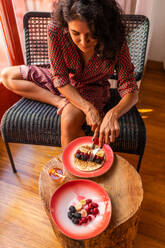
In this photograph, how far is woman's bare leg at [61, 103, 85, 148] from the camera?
1.11 metres

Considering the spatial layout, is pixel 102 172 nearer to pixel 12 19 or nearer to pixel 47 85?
pixel 47 85

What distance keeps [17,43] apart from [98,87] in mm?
1053

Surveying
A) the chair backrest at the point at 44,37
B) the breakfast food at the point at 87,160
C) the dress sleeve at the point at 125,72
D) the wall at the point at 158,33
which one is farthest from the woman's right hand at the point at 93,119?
the wall at the point at 158,33

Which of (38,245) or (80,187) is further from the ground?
(80,187)

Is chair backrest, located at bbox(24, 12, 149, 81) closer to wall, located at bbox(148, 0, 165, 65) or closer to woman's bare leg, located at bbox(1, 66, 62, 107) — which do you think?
woman's bare leg, located at bbox(1, 66, 62, 107)

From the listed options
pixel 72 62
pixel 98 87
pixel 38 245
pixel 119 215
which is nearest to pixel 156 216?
pixel 119 215

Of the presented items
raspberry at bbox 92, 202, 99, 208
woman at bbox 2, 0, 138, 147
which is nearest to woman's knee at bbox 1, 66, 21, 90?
woman at bbox 2, 0, 138, 147

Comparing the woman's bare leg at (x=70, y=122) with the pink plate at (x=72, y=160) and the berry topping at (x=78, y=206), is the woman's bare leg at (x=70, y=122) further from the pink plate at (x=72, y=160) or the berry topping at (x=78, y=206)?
the berry topping at (x=78, y=206)

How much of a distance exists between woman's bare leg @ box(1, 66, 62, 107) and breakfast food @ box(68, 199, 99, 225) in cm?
69

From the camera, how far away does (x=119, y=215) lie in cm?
75

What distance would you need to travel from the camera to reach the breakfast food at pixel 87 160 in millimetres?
916

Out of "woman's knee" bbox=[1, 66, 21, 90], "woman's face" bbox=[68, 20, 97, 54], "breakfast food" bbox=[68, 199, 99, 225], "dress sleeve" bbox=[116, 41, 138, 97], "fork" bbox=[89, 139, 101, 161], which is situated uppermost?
"woman's face" bbox=[68, 20, 97, 54]

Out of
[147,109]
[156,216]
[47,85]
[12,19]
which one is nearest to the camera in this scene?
[156,216]

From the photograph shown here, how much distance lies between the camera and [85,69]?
119 cm
